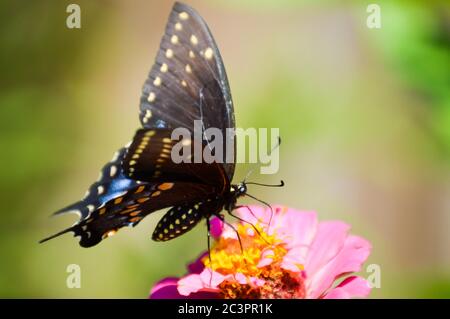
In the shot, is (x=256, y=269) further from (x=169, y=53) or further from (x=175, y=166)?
(x=169, y=53)

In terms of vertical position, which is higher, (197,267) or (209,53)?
(209,53)

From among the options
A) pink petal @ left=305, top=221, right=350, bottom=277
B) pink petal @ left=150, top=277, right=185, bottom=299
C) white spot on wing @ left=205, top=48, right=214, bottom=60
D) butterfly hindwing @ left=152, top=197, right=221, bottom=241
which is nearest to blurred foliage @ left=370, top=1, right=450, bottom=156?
pink petal @ left=305, top=221, right=350, bottom=277

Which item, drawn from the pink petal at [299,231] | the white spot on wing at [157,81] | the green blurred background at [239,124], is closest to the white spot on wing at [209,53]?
the white spot on wing at [157,81]

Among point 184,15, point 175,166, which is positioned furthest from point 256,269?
point 184,15

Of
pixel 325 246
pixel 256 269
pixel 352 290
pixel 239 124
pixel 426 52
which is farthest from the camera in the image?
pixel 239 124

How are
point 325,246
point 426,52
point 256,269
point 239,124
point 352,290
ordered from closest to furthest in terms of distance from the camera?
point 352,290 < point 256,269 < point 325,246 < point 426,52 < point 239,124

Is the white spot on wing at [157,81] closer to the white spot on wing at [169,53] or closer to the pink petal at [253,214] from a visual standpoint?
the white spot on wing at [169,53]

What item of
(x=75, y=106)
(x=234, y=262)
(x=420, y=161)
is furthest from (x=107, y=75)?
(x=234, y=262)

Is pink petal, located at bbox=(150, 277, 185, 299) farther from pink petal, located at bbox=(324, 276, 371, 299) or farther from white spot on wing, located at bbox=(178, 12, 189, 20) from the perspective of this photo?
white spot on wing, located at bbox=(178, 12, 189, 20)
